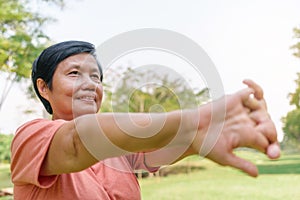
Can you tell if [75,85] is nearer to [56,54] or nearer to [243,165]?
[56,54]

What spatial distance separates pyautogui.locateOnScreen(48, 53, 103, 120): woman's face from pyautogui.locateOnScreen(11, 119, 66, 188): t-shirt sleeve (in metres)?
0.12

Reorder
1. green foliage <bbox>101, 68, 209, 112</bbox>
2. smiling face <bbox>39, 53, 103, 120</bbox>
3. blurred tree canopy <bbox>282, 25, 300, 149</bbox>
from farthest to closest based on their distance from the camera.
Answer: blurred tree canopy <bbox>282, 25, 300, 149</bbox>
smiling face <bbox>39, 53, 103, 120</bbox>
green foliage <bbox>101, 68, 209, 112</bbox>

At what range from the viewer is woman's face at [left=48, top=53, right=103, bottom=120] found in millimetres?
888

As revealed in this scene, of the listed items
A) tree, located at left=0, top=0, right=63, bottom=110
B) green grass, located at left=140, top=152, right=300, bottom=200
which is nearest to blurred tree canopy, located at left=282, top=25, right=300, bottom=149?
green grass, located at left=140, top=152, right=300, bottom=200

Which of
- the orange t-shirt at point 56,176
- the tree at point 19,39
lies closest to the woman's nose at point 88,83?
the orange t-shirt at point 56,176

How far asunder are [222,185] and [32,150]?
736 cm

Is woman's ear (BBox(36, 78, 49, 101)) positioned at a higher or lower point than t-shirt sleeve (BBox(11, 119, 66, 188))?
higher

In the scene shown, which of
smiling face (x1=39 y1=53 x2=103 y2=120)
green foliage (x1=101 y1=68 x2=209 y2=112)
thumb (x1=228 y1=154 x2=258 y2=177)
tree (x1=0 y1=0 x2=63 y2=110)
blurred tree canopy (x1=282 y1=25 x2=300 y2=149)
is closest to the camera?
thumb (x1=228 y1=154 x2=258 y2=177)

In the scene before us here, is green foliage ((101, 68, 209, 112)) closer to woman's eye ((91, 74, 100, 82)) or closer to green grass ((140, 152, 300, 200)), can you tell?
woman's eye ((91, 74, 100, 82))

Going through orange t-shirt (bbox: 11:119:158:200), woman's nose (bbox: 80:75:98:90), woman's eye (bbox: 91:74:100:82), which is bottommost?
orange t-shirt (bbox: 11:119:158:200)

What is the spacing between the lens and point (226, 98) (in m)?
0.55

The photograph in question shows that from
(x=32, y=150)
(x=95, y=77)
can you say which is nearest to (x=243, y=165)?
(x=32, y=150)

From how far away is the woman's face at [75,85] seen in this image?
35.0 inches

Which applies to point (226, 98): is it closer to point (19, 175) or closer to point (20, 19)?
point (19, 175)
